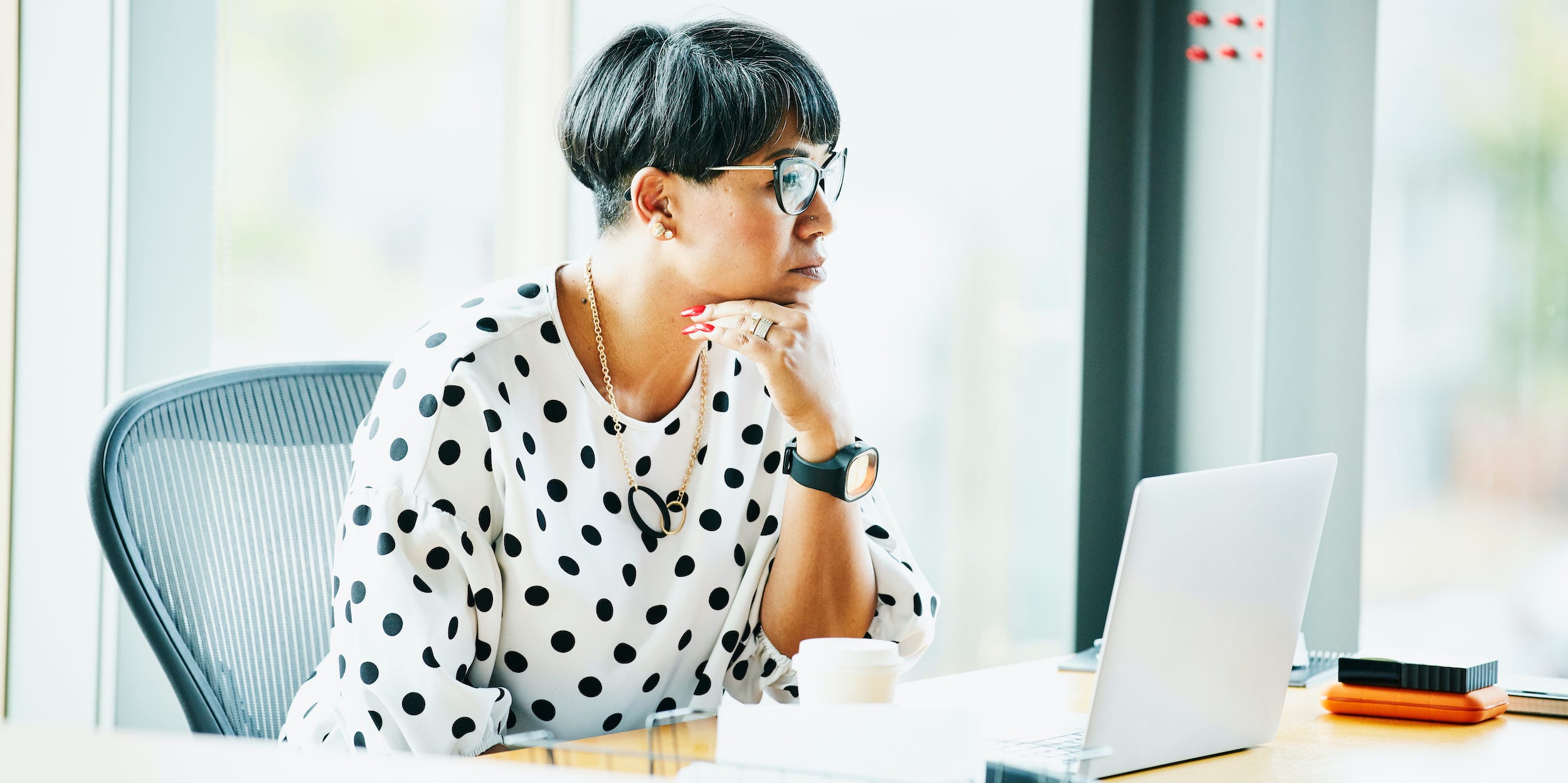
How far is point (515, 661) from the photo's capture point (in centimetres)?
126

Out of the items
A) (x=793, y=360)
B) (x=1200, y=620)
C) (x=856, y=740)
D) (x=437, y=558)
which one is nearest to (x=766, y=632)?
(x=793, y=360)

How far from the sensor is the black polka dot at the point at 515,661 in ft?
4.12

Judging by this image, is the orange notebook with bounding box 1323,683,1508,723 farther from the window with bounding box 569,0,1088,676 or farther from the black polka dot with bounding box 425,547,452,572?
the window with bounding box 569,0,1088,676

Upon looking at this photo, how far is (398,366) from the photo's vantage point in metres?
1.29

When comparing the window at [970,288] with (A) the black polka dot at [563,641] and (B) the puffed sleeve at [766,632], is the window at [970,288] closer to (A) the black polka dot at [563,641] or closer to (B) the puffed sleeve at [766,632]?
(B) the puffed sleeve at [766,632]

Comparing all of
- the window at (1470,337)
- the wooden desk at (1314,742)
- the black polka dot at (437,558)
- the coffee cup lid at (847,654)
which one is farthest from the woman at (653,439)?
the window at (1470,337)

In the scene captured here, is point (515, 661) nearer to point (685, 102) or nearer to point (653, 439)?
point (653, 439)

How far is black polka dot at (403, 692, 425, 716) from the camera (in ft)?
3.60

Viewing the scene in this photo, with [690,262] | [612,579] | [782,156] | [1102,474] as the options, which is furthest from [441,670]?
[1102,474]

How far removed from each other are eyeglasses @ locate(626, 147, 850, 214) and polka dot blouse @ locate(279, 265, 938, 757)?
0.21 metres

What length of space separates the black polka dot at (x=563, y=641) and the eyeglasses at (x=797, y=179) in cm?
45

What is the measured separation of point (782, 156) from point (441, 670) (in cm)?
60

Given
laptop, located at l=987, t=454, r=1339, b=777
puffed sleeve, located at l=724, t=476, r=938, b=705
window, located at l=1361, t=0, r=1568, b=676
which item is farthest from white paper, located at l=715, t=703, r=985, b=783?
window, located at l=1361, t=0, r=1568, b=676

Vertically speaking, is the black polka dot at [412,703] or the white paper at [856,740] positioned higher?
the white paper at [856,740]
